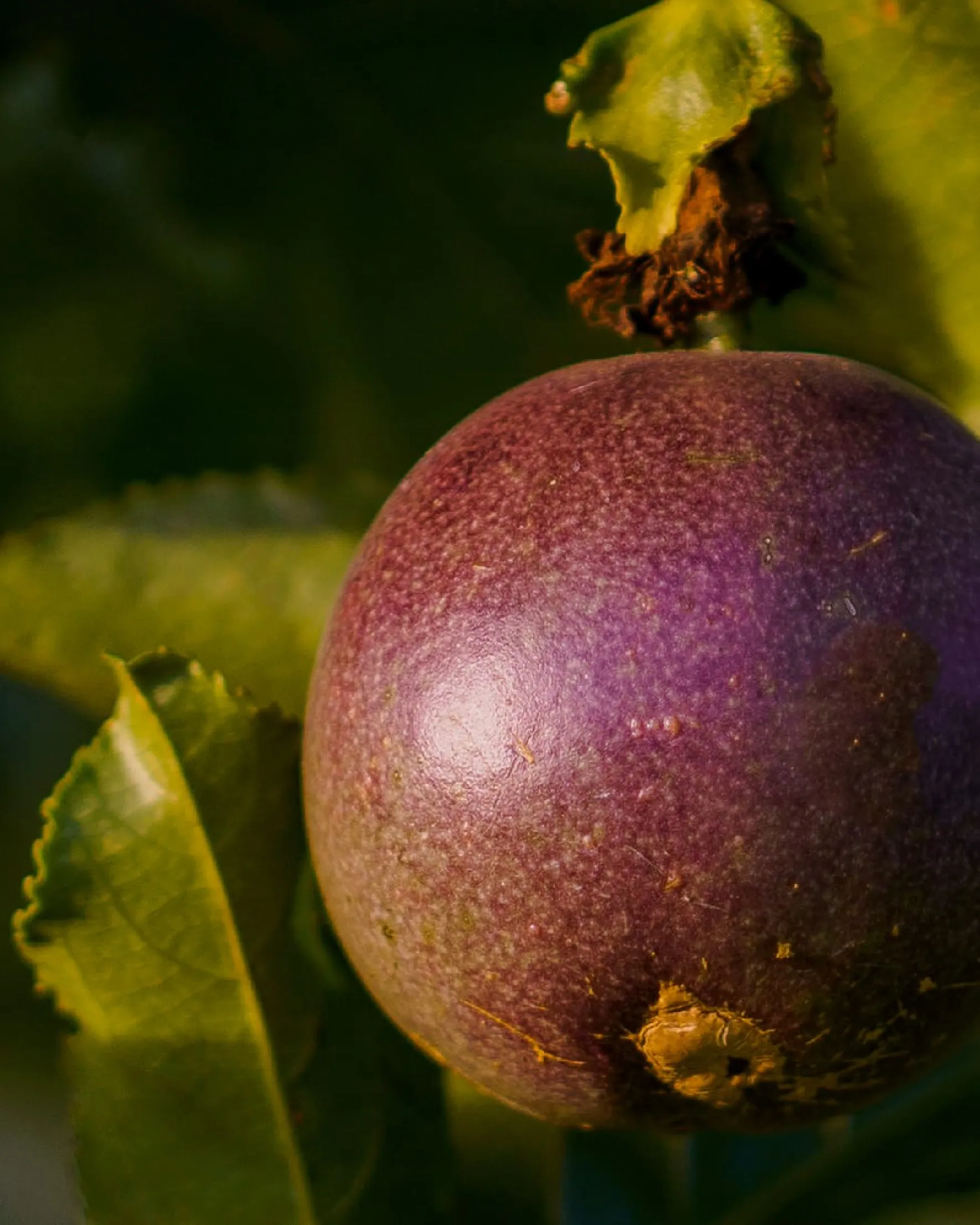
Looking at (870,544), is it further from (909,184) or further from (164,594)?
(164,594)

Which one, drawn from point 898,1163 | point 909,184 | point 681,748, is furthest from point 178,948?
point 898,1163

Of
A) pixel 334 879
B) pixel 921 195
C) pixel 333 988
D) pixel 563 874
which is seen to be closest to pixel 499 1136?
pixel 333 988

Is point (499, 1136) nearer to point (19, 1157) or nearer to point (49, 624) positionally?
point (49, 624)

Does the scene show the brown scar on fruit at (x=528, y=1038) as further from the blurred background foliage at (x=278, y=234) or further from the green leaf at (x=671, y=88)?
the blurred background foliage at (x=278, y=234)

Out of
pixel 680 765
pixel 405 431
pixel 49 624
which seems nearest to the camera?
pixel 680 765

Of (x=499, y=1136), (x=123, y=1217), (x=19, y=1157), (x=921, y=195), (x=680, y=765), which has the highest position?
(x=921, y=195)

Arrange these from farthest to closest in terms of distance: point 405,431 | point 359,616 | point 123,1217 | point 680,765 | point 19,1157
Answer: point 19,1157
point 405,431
point 123,1217
point 359,616
point 680,765
